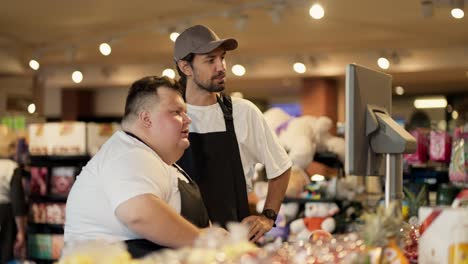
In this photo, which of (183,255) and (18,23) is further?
(18,23)

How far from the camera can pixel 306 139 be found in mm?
7480

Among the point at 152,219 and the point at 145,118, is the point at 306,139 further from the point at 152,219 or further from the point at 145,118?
the point at 152,219

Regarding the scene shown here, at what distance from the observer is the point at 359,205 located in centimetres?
686

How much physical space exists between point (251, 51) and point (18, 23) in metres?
4.17

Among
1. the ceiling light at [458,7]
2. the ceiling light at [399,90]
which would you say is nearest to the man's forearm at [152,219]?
the ceiling light at [458,7]

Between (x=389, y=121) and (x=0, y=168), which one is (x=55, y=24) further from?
(x=389, y=121)

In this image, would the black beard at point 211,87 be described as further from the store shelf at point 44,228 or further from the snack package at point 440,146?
the store shelf at point 44,228

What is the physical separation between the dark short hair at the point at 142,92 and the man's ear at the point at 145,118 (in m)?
0.02

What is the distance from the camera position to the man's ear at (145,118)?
8.70ft

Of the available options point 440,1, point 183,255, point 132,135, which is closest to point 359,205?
point 440,1

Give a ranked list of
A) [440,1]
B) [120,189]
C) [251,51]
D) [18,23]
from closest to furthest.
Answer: [120,189] → [440,1] → [18,23] → [251,51]

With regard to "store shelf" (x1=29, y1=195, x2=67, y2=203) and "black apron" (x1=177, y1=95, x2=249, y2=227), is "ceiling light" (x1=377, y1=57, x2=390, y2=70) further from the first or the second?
"black apron" (x1=177, y1=95, x2=249, y2=227)

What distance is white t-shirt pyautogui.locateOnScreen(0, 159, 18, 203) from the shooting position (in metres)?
8.29

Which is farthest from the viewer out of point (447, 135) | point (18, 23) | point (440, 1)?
point (18, 23)
